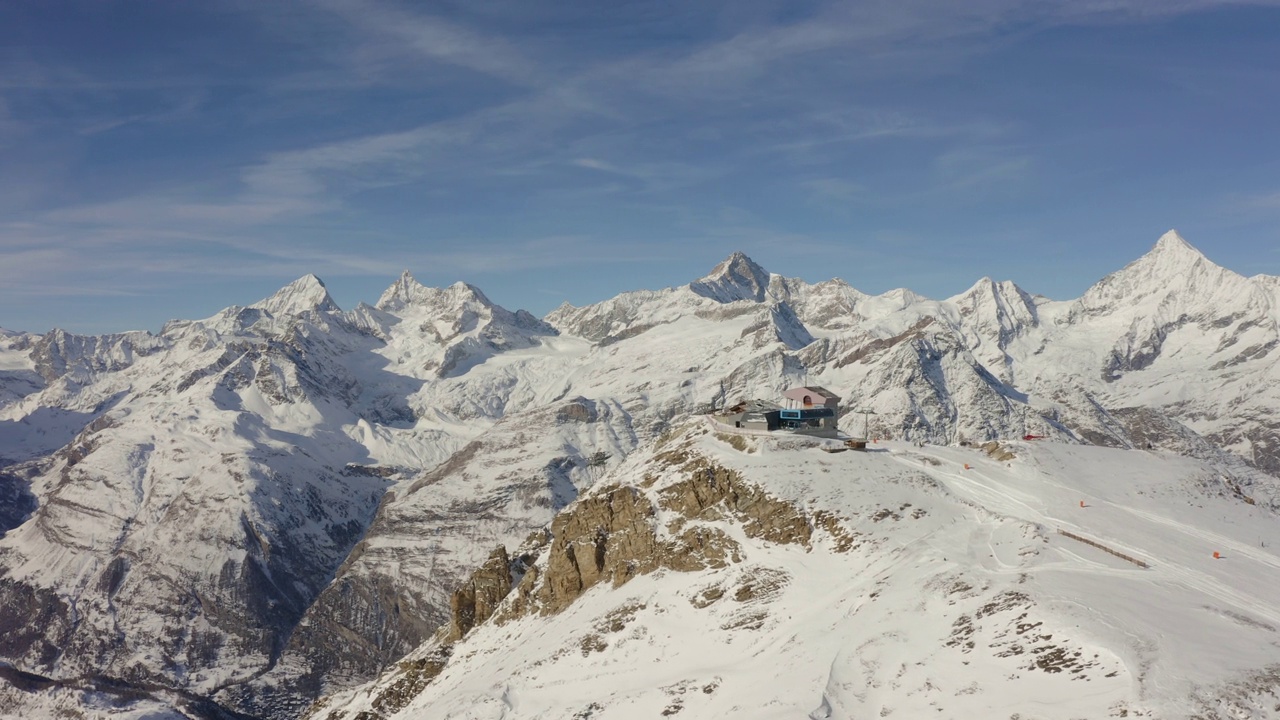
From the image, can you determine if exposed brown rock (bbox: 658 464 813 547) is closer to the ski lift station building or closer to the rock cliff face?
the rock cliff face

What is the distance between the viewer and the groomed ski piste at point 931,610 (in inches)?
1650

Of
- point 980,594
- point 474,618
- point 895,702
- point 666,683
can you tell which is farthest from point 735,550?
point 474,618

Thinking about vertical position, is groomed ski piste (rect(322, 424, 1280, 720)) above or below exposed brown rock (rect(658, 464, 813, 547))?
below

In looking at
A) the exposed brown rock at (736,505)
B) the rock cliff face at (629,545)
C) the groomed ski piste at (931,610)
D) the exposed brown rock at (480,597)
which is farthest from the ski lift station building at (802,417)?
the exposed brown rock at (480,597)

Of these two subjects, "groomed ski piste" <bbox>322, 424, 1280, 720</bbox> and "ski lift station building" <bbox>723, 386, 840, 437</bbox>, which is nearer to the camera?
"groomed ski piste" <bbox>322, 424, 1280, 720</bbox>

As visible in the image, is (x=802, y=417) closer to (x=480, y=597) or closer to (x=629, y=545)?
(x=629, y=545)

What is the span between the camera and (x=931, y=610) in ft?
177

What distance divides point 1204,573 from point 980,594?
17546 mm

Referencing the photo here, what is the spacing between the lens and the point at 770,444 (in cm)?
9531

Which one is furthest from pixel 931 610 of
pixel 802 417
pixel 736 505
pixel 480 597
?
pixel 480 597

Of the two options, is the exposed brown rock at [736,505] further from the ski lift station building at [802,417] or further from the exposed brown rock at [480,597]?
the exposed brown rock at [480,597]

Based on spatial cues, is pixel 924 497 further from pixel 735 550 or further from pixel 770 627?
pixel 770 627

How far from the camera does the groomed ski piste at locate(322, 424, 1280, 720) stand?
137ft

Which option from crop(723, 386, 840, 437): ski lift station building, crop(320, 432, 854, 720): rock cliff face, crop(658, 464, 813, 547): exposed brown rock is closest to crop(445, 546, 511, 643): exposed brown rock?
crop(320, 432, 854, 720): rock cliff face
